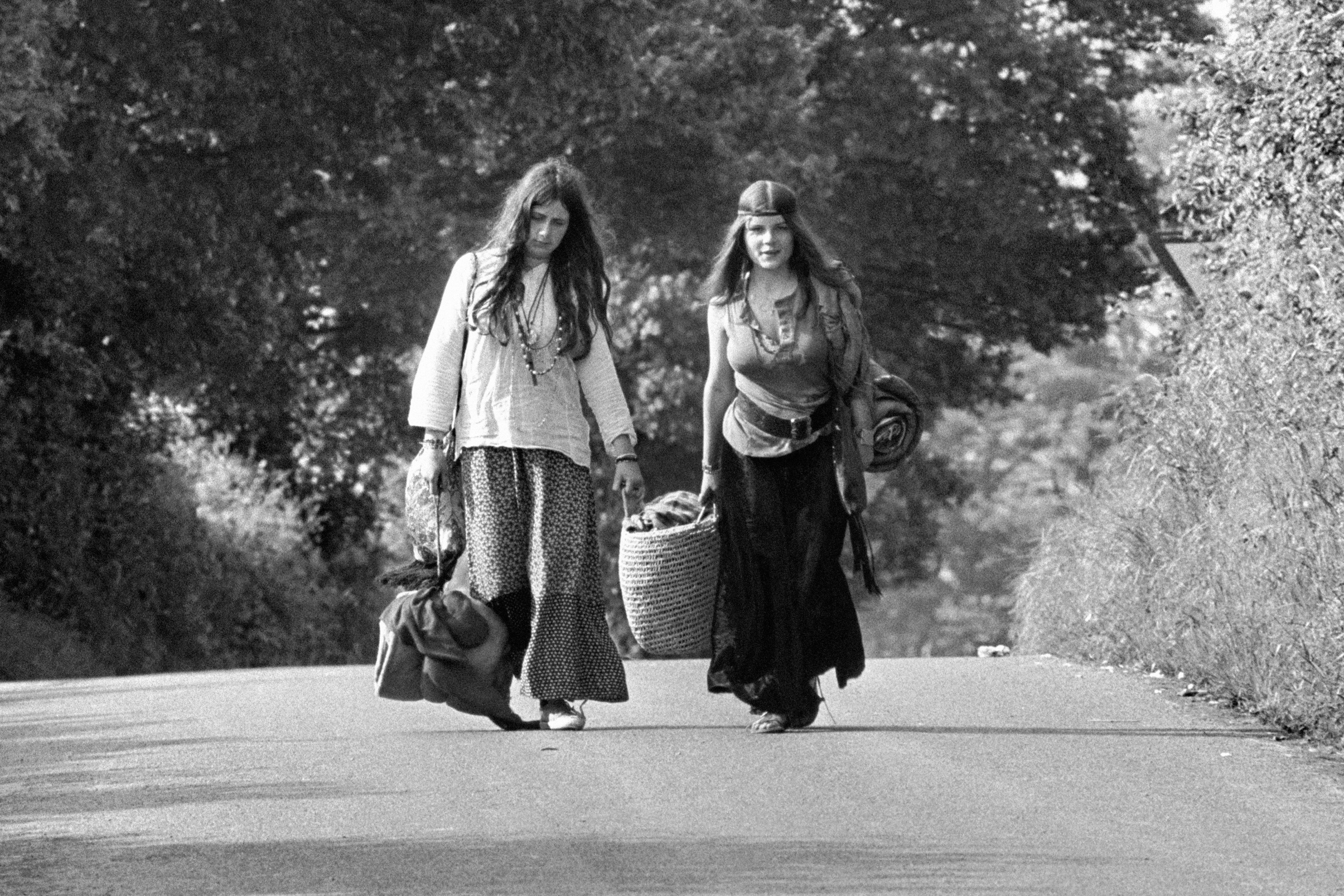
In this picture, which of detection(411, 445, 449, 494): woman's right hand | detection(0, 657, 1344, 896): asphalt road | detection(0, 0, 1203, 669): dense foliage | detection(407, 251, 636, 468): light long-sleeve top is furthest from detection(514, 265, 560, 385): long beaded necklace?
detection(0, 0, 1203, 669): dense foliage

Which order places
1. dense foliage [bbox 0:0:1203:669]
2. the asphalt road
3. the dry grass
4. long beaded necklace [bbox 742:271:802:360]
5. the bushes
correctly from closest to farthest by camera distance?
1. the asphalt road
2. long beaded necklace [bbox 742:271:802:360]
3. the dry grass
4. dense foliage [bbox 0:0:1203:669]
5. the bushes

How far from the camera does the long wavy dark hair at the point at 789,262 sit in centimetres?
934

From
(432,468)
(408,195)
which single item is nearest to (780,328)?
(432,468)

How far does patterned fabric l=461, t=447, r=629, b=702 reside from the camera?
946cm

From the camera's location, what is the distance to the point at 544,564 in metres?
9.48

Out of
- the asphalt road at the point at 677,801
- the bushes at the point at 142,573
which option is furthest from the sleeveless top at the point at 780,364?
the bushes at the point at 142,573

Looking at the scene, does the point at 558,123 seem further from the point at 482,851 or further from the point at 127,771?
the point at 482,851

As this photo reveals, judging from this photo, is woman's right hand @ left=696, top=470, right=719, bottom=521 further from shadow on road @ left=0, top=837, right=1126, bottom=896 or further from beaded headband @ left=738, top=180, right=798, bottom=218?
shadow on road @ left=0, top=837, right=1126, bottom=896

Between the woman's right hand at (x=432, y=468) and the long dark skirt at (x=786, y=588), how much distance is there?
1030 millimetres

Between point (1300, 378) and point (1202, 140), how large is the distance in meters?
2.60

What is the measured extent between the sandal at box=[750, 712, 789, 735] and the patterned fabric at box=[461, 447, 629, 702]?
521 millimetres

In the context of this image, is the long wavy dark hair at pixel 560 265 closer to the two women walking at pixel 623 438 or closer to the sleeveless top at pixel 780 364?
the two women walking at pixel 623 438

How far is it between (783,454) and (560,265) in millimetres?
1087

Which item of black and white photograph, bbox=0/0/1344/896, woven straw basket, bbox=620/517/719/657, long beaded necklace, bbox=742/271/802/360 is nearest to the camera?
black and white photograph, bbox=0/0/1344/896
